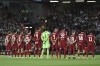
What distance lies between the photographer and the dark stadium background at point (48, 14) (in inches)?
2058

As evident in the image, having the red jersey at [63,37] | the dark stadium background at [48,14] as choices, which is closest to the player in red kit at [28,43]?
the red jersey at [63,37]

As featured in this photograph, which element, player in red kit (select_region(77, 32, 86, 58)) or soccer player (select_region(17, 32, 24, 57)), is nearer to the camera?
player in red kit (select_region(77, 32, 86, 58))

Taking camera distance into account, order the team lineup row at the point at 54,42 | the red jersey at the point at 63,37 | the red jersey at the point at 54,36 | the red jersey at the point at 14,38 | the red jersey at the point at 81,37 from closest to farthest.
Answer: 1. the red jersey at the point at 63,37
2. the team lineup row at the point at 54,42
3. the red jersey at the point at 54,36
4. the red jersey at the point at 81,37
5. the red jersey at the point at 14,38

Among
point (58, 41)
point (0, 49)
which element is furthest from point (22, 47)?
point (0, 49)

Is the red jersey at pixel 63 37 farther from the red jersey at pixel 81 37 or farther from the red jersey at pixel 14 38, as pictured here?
the red jersey at pixel 14 38

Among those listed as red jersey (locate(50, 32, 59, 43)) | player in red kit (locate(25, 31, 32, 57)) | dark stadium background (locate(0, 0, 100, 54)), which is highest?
dark stadium background (locate(0, 0, 100, 54))

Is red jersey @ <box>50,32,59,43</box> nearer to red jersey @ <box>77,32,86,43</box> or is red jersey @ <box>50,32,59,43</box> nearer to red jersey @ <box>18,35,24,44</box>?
red jersey @ <box>77,32,86,43</box>

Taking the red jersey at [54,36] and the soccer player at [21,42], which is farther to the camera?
the soccer player at [21,42]

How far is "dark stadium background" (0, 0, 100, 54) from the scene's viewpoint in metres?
52.3

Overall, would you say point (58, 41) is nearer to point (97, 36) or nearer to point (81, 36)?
point (81, 36)

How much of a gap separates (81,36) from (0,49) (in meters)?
13.1

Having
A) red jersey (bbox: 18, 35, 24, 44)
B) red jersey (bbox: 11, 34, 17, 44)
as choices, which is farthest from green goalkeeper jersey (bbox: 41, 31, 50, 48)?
red jersey (bbox: 11, 34, 17, 44)

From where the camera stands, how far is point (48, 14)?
54.9 m

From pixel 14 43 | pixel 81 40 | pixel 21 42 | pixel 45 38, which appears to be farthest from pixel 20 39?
pixel 81 40
